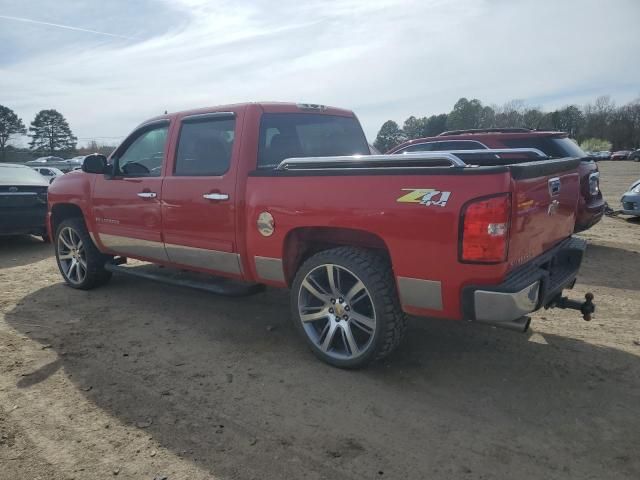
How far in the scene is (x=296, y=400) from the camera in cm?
325

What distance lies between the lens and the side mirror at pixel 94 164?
16.8 ft

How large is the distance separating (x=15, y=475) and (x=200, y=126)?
300cm

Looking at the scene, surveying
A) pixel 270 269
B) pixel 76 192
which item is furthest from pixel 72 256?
pixel 270 269

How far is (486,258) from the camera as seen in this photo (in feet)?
9.34

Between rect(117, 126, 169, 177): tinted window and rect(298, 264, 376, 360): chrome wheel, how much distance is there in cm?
205

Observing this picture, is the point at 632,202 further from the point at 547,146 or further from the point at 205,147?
the point at 205,147

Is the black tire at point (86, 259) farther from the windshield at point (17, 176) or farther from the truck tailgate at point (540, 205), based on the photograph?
the truck tailgate at point (540, 205)

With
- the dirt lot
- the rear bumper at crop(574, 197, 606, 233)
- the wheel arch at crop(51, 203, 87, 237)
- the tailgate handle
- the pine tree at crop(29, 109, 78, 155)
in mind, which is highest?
the pine tree at crop(29, 109, 78, 155)

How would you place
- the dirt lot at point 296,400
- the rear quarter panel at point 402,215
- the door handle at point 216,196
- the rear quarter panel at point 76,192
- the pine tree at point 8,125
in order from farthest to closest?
the pine tree at point 8,125, the rear quarter panel at point 76,192, the door handle at point 216,196, the rear quarter panel at point 402,215, the dirt lot at point 296,400

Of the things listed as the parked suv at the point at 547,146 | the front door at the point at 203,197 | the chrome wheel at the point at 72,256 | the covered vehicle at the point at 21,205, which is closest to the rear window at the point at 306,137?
the front door at the point at 203,197

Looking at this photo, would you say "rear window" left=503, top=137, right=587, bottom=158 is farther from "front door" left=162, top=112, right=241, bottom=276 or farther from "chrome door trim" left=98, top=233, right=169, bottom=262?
"chrome door trim" left=98, top=233, right=169, bottom=262

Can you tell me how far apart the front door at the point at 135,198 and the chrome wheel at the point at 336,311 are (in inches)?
70.5

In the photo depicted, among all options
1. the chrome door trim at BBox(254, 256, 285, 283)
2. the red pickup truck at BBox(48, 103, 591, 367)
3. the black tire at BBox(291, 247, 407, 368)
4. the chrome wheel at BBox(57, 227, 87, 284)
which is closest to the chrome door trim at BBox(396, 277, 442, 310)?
the red pickup truck at BBox(48, 103, 591, 367)

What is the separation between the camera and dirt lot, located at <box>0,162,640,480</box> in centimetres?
262
